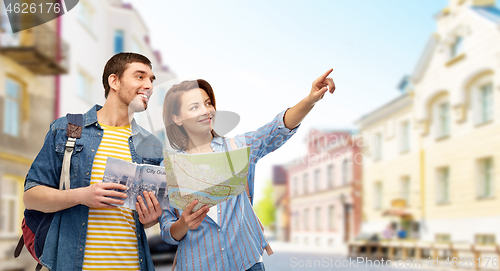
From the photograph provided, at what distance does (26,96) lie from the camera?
8367 millimetres

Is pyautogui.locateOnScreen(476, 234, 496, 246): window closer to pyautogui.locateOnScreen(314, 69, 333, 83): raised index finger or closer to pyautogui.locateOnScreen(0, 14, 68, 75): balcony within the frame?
pyautogui.locateOnScreen(0, 14, 68, 75): balcony

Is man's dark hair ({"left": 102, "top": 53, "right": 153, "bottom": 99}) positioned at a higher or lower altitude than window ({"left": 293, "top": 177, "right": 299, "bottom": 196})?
lower

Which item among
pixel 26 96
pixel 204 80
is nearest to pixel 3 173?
pixel 26 96

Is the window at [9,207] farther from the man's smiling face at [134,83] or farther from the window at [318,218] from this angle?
the window at [318,218]

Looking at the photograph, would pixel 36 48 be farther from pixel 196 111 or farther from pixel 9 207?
pixel 196 111

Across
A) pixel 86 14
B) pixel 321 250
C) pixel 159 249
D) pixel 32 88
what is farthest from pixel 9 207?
pixel 321 250

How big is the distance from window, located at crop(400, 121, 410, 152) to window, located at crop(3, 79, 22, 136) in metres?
12.2

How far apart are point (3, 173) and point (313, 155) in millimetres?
20986

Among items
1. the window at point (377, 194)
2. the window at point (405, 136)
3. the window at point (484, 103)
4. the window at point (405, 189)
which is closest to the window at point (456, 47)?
the window at point (484, 103)

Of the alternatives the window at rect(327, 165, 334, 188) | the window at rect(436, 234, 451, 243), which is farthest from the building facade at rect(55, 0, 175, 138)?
the window at rect(327, 165, 334, 188)

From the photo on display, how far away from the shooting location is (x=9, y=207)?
7.65 meters

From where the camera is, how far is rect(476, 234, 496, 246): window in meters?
11.2

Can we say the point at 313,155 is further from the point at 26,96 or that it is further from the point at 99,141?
the point at 99,141

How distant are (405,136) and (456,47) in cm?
367
